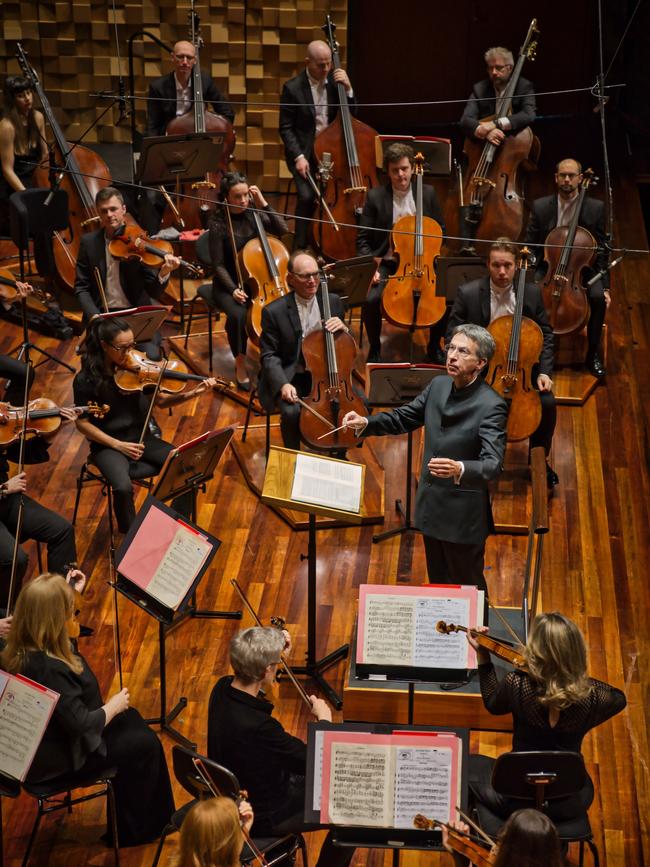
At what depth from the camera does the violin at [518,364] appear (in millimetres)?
5605

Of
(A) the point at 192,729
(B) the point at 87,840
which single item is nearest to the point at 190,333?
(A) the point at 192,729

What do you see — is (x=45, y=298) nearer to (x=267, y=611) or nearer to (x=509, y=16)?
(x=267, y=611)

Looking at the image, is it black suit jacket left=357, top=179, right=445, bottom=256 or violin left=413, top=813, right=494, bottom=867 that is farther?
black suit jacket left=357, top=179, right=445, bottom=256

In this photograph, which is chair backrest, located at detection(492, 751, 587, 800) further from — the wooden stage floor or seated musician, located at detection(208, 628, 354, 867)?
the wooden stage floor

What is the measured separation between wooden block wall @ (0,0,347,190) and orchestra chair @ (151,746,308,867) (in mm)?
5929

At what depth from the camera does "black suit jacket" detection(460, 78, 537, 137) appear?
6.96m

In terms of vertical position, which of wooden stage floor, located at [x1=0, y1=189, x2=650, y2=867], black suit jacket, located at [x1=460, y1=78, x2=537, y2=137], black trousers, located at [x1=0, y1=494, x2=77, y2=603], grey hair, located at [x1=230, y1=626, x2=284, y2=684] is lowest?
wooden stage floor, located at [x1=0, y1=189, x2=650, y2=867]

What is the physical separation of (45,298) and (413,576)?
2.54 metres

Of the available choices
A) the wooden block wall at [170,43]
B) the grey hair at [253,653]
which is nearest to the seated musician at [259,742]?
the grey hair at [253,653]

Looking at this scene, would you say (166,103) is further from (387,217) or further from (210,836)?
Result: (210,836)

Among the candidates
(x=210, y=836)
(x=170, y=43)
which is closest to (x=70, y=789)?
(x=210, y=836)

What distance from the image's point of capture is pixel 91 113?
8.84m

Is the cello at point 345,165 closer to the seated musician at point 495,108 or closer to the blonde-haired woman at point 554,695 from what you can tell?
the seated musician at point 495,108

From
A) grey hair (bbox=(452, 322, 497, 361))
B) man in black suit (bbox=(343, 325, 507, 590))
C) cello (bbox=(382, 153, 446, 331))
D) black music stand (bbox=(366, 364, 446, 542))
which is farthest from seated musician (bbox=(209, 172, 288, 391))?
grey hair (bbox=(452, 322, 497, 361))
